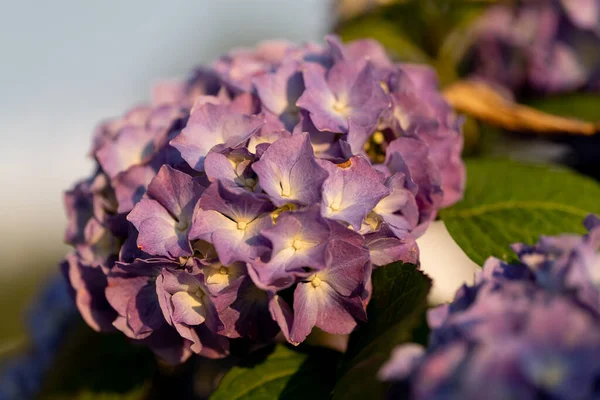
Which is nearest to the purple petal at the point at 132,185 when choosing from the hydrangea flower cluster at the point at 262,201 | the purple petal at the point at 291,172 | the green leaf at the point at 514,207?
the hydrangea flower cluster at the point at 262,201

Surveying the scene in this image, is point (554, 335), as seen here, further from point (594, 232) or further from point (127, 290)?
point (127, 290)

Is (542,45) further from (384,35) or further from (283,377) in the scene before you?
(283,377)

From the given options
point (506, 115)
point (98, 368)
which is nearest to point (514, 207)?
point (506, 115)

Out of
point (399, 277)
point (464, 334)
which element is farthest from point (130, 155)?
point (464, 334)

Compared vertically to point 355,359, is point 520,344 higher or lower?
higher

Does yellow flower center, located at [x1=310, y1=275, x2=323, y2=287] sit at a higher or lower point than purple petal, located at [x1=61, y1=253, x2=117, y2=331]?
higher

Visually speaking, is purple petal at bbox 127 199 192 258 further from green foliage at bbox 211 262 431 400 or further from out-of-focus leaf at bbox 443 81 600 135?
out-of-focus leaf at bbox 443 81 600 135

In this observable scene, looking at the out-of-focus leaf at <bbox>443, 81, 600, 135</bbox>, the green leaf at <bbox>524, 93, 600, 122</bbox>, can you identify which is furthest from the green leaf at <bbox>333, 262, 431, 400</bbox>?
the green leaf at <bbox>524, 93, 600, 122</bbox>
